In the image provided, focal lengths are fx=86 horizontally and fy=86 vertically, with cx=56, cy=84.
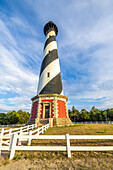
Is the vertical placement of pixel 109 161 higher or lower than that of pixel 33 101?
lower

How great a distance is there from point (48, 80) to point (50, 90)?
2102 mm

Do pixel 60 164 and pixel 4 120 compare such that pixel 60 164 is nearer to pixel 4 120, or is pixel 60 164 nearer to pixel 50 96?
pixel 50 96

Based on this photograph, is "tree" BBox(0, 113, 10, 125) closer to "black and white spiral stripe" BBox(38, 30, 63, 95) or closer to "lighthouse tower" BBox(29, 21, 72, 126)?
"lighthouse tower" BBox(29, 21, 72, 126)

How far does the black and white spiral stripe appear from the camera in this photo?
52.1 feet

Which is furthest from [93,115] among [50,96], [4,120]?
[4,120]

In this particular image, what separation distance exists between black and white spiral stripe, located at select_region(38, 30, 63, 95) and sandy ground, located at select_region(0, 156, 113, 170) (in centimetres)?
1241

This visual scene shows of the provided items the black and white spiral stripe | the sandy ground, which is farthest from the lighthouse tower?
the sandy ground

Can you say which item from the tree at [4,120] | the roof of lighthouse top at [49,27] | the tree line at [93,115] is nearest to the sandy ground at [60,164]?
the roof of lighthouse top at [49,27]

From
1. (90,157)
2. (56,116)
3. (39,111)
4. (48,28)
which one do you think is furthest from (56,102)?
(48,28)

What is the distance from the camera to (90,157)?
3.34 meters

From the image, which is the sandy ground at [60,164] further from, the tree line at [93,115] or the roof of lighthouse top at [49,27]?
the tree line at [93,115]

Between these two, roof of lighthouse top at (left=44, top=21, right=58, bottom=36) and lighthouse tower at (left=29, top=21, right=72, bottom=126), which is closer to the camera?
lighthouse tower at (left=29, top=21, right=72, bottom=126)

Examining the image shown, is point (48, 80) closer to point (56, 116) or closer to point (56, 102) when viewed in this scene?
point (56, 102)

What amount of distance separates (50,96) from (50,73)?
16.3 ft
